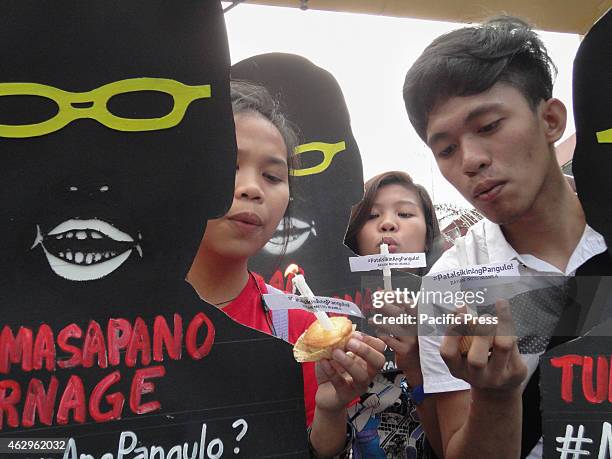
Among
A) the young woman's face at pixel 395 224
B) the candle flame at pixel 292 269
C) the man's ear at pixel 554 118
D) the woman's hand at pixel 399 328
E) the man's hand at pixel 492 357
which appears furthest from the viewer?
the young woman's face at pixel 395 224

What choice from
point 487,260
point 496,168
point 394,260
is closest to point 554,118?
point 496,168

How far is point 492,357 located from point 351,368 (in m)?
0.20

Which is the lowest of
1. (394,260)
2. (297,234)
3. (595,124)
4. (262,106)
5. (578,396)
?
(578,396)

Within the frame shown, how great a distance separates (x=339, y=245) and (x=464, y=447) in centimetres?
47

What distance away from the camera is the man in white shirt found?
37.1 inches

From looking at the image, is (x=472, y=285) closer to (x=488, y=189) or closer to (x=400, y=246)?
(x=488, y=189)

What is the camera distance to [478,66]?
101 centimetres

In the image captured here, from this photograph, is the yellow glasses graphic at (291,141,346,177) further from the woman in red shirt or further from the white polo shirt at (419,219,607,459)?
the white polo shirt at (419,219,607,459)

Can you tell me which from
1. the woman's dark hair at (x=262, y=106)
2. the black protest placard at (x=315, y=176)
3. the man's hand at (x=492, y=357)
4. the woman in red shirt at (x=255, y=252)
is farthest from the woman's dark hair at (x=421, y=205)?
the man's hand at (x=492, y=357)

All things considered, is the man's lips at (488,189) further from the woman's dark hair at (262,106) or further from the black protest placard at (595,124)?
the woman's dark hair at (262,106)

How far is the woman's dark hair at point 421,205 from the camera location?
1486 millimetres

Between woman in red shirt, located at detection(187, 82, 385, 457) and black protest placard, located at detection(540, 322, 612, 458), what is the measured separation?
281 mm

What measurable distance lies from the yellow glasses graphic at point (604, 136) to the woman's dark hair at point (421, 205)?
0.59 metres

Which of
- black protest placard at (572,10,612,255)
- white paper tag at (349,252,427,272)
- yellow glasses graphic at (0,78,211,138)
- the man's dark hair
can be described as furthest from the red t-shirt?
black protest placard at (572,10,612,255)
